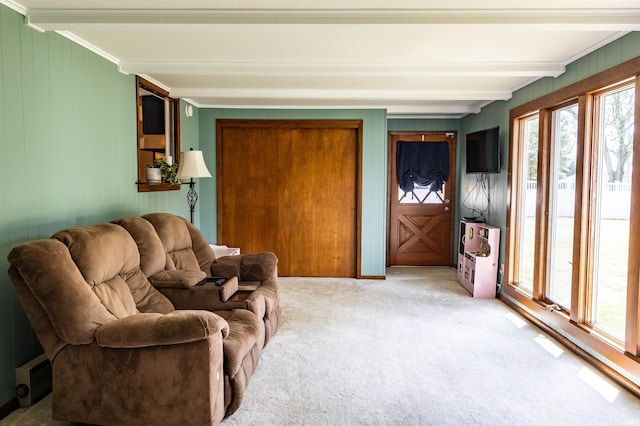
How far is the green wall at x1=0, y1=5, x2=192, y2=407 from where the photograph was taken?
2.54 m

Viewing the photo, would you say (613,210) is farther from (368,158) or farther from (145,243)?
(145,243)

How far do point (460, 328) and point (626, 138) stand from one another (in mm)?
1996

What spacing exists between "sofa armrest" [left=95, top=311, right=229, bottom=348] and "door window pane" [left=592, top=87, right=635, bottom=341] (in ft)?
9.26

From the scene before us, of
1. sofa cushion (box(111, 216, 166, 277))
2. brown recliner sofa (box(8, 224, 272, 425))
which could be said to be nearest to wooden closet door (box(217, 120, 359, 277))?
sofa cushion (box(111, 216, 166, 277))

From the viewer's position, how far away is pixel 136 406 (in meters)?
2.28

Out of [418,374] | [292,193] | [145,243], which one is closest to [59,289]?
[145,243]

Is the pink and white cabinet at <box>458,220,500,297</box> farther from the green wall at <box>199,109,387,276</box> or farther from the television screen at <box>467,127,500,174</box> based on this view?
the green wall at <box>199,109,387,276</box>

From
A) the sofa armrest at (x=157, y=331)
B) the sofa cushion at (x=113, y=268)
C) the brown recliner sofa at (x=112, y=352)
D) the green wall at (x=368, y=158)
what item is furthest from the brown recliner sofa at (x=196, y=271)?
the green wall at (x=368, y=158)

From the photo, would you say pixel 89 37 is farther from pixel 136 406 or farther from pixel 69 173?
pixel 136 406

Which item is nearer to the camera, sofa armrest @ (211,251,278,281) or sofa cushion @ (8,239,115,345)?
sofa cushion @ (8,239,115,345)

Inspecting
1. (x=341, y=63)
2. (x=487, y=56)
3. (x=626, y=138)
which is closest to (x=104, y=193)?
(x=341, y=63)

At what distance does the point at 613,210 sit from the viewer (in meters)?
3.28

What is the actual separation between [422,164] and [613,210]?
3.77 meters

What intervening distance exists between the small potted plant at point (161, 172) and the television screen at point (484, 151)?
3.51 metres
